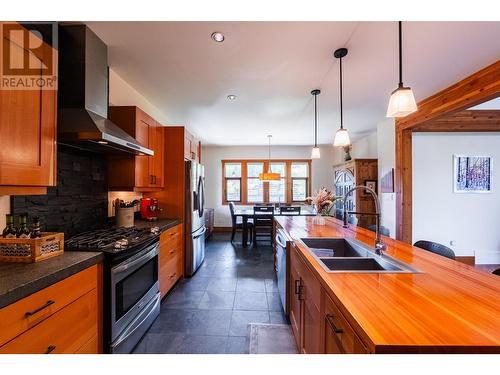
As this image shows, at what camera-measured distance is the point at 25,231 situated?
1313mm

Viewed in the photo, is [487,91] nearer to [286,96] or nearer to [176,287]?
[286,96]

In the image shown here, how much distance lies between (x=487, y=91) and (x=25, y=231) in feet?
13.4

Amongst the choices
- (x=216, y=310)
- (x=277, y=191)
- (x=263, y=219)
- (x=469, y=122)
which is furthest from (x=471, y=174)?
(x=216, y=310)

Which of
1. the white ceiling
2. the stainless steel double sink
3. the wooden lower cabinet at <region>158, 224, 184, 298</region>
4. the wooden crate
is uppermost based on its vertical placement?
the white ceiling

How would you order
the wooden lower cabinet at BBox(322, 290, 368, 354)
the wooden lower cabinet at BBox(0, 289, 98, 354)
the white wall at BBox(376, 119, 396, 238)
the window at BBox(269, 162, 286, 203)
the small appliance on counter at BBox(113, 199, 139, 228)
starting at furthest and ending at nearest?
1. the window at BBox(269, 162, 286, 203)
2. the white wall at BBox(376, 119, 396, 238)
3. the small appliance on counter at BBox(113, 199, 139, 228)
4. the wooden lower cabinet at BBox(0, 289, 98, 354)
5. the wooden lower cabinet at BBox(322, 290, 368, 354)

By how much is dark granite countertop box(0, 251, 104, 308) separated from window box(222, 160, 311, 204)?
555cm

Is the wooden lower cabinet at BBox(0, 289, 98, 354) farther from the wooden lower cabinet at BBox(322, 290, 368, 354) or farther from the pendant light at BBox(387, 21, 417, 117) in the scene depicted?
the pendant light at BBox(387, 21, 417, 117)

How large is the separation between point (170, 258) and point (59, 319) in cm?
158

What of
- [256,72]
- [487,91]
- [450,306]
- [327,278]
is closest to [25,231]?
[327,278]

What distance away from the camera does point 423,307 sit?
810 millimetres

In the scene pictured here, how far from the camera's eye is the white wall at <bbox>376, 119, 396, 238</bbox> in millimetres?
3945

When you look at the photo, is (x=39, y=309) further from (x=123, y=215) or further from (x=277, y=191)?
(x=277, y=191)

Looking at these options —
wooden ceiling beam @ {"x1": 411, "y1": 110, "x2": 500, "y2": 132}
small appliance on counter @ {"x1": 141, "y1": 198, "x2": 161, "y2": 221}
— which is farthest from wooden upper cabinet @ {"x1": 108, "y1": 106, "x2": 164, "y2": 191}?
wooden ceiling beam @ {"x1": 411, "y1": 110, "x2": 500, "y2": 132}
